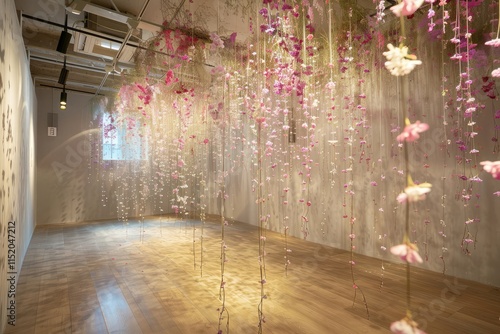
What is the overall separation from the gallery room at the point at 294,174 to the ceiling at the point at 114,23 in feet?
0.09

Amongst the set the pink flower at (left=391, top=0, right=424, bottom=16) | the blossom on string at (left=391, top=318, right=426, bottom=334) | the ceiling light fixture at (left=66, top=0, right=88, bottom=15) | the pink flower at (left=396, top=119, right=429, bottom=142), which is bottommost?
the blossom on string at (left=391, top=318, right=426, bottom=334)

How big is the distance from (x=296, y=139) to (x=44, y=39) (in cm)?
450

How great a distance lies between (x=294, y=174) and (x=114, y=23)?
3.65m

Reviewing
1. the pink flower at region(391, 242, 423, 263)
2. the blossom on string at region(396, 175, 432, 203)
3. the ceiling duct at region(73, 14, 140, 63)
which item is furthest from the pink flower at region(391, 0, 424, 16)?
the ceiling duct at region(73, 14, 140, 63)

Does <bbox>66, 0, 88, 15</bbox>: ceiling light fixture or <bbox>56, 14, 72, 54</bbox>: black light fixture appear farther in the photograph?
<bbox>56, 14, 72, 54</bbox>: black light fixture

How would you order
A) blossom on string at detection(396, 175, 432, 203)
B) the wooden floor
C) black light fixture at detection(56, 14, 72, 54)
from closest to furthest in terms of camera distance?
blossom on string at detection(396, 175, 432, 203), the wooden floor, black light fixture at detection(56, 14, 72, 54)

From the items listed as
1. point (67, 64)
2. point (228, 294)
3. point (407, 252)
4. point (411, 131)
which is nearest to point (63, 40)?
point (67, 64)

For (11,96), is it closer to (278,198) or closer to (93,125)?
(278,198)

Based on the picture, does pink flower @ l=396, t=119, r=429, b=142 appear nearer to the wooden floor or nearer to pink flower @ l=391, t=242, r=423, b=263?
pink flower @ l=391, t=242, r=423, b=263

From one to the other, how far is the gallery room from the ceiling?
0.03 metres

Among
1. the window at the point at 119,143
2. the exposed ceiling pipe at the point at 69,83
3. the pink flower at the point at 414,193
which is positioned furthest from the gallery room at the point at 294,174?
the window at the point at 119,143

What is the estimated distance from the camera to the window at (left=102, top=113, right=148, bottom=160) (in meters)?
7.23

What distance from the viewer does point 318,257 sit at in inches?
161

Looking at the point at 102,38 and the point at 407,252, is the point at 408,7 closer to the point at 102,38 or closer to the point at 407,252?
the point at 407,252
